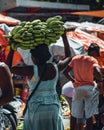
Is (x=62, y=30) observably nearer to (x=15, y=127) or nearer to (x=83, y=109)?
(x=83, y=109)

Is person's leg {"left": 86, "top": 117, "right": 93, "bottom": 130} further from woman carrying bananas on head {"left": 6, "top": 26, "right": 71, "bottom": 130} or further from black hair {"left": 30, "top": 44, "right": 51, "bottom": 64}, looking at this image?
black hair {"left": 30, "top": 44, "right": 51, "bottom": 64}

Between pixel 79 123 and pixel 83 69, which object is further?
pixel 79 123

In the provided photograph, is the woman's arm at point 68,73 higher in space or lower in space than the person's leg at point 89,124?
higher

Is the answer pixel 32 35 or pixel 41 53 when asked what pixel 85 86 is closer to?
pixel 41 53

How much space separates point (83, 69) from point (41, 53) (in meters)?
2.41

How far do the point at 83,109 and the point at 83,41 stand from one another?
473 centimetres

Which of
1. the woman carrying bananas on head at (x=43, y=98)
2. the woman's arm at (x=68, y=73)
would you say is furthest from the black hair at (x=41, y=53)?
the woman's arm at (x=68, y=73)

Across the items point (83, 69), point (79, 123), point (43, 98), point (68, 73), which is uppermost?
point (43, 98)

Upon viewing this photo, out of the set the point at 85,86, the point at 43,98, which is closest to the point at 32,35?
the point at 43,98

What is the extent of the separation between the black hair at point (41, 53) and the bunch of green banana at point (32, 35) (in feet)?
0.22

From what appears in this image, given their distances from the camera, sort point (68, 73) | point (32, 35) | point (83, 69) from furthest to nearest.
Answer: point (68, 73) → point (83, 69) → point (32, 35)

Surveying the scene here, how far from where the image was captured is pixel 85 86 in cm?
759

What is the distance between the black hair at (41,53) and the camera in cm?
513

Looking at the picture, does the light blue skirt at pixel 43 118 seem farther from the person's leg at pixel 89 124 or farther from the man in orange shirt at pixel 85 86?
the person's leg at pixel 89 124
